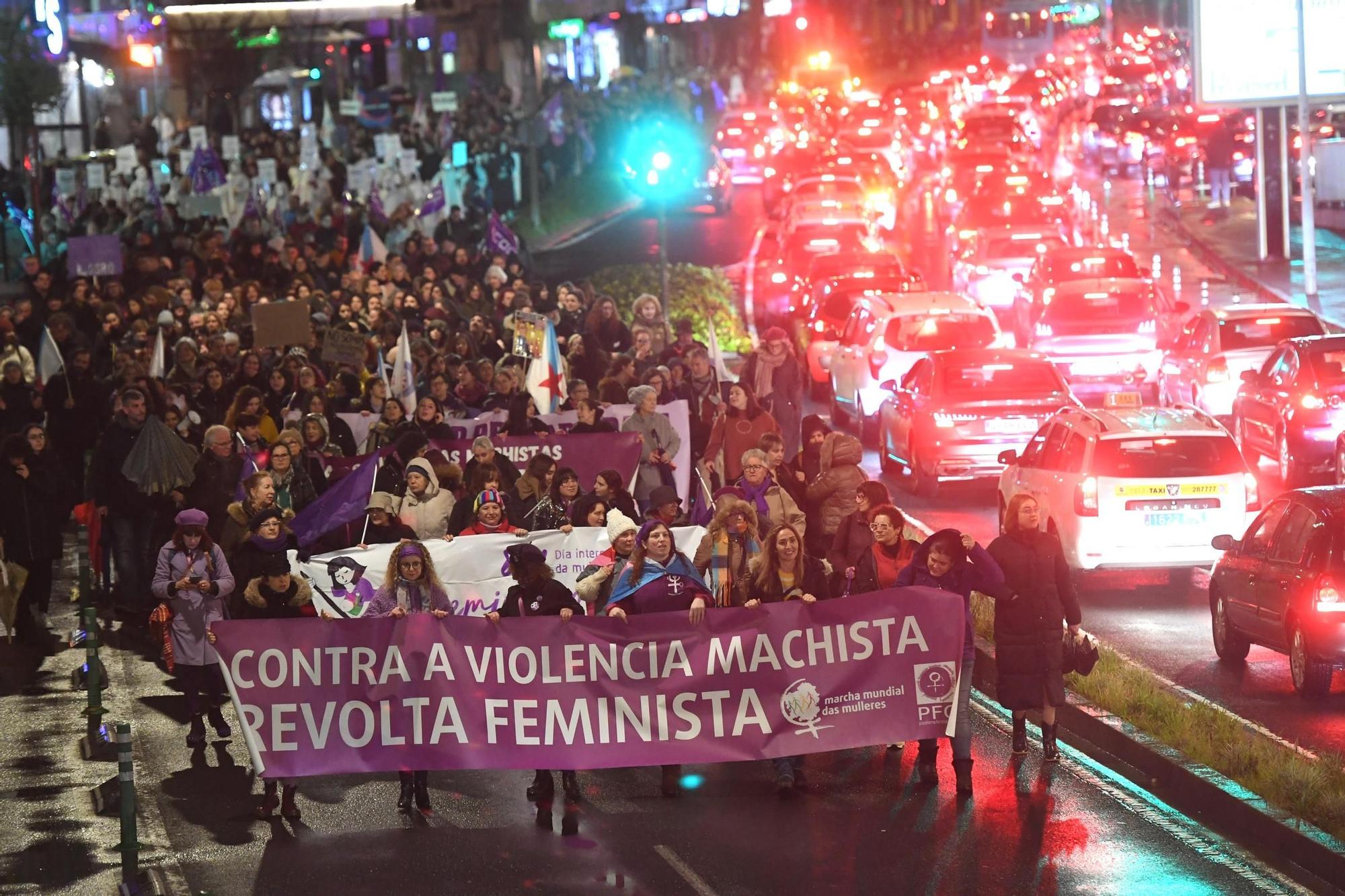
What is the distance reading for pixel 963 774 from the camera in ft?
38.2

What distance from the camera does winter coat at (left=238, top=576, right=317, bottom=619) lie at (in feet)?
40.5

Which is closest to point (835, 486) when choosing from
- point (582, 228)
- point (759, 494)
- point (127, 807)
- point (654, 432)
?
point (759, 494)

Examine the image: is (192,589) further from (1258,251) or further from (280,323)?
(1258,251)

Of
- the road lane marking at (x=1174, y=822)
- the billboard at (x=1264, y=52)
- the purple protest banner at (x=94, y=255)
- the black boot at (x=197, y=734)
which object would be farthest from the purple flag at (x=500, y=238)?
the road lane marking at (x=1174, y=822)

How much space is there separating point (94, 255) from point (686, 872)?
63.1ft

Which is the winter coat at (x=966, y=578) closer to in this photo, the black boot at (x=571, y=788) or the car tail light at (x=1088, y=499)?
the black boot at (x=571, y=788)

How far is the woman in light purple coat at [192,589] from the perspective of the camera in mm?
13102

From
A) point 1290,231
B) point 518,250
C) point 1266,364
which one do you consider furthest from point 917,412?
point 1290,231

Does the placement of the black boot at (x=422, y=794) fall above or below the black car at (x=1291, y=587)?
below

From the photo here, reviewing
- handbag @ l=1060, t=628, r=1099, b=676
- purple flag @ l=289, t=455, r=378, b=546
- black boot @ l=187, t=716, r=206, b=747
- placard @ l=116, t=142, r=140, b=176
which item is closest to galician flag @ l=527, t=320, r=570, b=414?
purple flag @ l=289, t=455, r=378, b=546

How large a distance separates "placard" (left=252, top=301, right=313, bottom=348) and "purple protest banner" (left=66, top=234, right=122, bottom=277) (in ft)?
19.5

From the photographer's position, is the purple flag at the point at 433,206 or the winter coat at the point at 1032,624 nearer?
the winter coat at the point at 1032,624

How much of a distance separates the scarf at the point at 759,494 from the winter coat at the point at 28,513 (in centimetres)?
561

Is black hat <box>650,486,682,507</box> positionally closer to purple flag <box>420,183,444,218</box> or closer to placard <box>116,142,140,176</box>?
purple flag <box>420,183,444,218</box>
